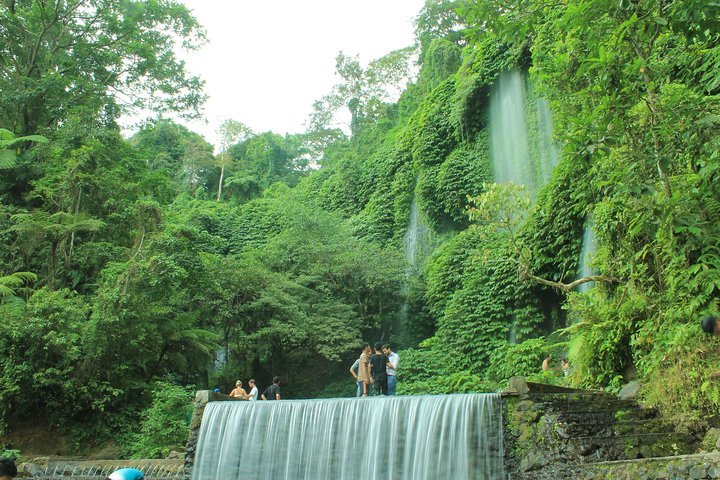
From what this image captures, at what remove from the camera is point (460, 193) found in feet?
78.4

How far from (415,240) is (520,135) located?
21.1ft

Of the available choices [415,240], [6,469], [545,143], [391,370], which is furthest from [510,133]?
[6,469]

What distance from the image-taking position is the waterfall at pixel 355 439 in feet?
27.7

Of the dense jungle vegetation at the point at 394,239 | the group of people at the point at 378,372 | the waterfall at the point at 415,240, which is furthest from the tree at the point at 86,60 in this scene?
the group of people at the point at 378,372

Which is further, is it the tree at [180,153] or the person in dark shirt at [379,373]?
the tree at [180,153]

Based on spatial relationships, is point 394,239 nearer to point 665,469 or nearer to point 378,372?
point 378,372

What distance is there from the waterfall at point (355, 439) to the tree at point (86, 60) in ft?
50.9

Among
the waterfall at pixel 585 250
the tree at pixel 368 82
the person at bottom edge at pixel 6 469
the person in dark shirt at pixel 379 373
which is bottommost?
the person at bottom edge at pixel 6 469

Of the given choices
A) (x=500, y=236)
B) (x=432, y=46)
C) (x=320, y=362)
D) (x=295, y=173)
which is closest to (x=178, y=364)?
(x=320, y=362)

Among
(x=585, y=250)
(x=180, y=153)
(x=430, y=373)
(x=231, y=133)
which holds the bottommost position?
(x=430, y=373)

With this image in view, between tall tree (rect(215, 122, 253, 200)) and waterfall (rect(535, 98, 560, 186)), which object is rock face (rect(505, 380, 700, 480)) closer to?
waterfall (rect(535, 98, 560, 186))

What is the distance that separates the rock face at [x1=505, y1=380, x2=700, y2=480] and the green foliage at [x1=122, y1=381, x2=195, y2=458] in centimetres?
874

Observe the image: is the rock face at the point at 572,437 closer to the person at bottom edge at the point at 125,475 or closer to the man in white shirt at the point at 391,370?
the man in white shirt at the point at 391,370

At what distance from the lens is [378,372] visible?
11.8 meters
